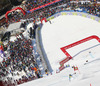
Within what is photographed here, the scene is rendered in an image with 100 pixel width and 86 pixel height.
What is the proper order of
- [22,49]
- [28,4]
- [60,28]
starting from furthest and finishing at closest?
[28,4], [60,28], [22,49]

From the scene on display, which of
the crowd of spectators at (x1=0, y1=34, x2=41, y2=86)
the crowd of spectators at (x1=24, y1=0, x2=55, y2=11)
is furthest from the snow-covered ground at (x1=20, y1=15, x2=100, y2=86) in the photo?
the crowd of spectators at (x1=24, y1=0, x2=55, y2=11)

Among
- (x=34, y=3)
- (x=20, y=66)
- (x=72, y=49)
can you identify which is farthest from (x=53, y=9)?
(x=20, y=66)

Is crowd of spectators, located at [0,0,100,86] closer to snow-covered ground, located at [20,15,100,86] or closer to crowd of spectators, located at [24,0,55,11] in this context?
snow-covered ground, located at [20,15,100,86]

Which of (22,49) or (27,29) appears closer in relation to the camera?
(22,49)

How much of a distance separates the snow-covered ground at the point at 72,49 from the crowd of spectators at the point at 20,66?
108 centimetres

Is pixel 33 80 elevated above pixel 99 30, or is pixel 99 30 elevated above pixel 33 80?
pixel 99 30

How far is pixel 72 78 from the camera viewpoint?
1429 cm

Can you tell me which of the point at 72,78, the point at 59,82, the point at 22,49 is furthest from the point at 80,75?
the point at 22,49

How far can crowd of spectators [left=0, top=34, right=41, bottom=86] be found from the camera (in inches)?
646

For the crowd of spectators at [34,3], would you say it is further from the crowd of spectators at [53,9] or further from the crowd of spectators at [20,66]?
the crowd of spectators at [20,66]

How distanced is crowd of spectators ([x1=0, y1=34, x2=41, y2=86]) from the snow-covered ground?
1.08 m

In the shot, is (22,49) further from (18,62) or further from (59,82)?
(59,82)

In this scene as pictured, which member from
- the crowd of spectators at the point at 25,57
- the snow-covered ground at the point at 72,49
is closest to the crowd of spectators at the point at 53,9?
the crowd of spectators at the point at 25,57

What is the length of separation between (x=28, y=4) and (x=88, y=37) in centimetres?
1909
